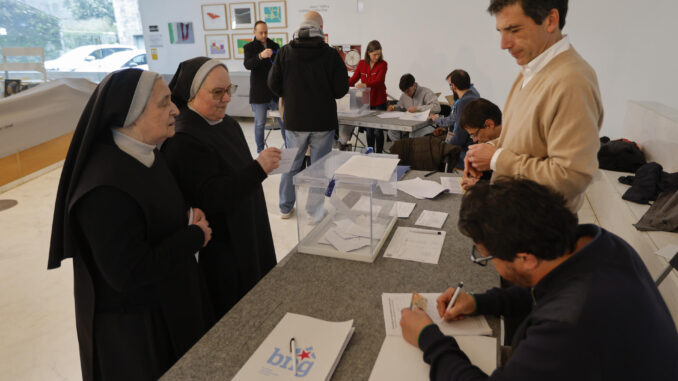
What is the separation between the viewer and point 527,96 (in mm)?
1565

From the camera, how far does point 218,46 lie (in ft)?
28.1

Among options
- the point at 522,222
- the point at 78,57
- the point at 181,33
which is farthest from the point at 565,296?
the point at 78,57

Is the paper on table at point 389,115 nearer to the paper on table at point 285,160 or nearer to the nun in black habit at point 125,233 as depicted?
the paper on table at point 285,160

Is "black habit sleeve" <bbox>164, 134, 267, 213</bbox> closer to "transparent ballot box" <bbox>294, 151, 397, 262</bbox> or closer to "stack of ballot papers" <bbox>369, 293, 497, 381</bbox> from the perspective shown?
"transparent ballot box" <bbox>294, 151, 397, 262</bbox>

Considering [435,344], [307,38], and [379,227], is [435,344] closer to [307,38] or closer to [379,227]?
[379,227]

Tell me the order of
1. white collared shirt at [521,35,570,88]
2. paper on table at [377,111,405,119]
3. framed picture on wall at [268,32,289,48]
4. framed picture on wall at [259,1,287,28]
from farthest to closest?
framed picture on wall at [268,32,289,48]
framed picture on wall at [259,1,287,28]
paper on table at [377,111,405,119]
white collared shirt at [521,35,570,88]

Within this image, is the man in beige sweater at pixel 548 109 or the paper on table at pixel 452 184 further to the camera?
the paper on table at pixel 452 184

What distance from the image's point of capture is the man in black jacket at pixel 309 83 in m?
3.66

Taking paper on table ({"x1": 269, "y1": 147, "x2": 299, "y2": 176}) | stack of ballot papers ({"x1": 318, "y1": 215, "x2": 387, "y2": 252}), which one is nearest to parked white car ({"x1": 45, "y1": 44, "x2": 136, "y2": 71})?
A: paper on table ({"x1": 269, "y1": 147, "x2": 299, "y2": 176})

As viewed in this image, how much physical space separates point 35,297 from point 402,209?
262 centimetres

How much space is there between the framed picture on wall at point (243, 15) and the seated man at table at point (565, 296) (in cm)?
803

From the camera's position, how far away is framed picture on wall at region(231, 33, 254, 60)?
27.2 ft

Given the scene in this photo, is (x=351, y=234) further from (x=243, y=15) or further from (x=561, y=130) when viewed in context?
(x=243, y=15)

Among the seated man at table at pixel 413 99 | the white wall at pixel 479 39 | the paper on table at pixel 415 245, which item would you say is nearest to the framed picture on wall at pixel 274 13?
the white wall at pixel 479 39
